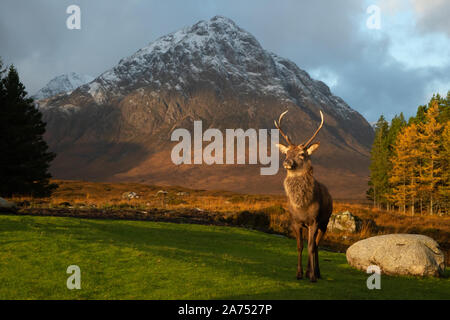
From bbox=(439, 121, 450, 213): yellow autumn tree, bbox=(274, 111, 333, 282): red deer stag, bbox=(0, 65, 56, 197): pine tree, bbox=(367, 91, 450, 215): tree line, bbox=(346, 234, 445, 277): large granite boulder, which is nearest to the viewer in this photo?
bbox=(274, 111, 333, 282): red deer stag

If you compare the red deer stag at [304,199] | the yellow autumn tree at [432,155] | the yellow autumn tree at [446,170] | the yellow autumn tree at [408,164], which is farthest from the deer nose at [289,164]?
the yellow autumn tree at [408,164]

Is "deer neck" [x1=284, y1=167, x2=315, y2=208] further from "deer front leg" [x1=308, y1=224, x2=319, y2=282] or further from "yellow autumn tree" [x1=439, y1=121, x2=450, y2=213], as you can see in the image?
"yellow autumn tree" [x1=439, y1=121, x2=450, y2=213]

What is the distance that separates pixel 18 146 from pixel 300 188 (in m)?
32.8

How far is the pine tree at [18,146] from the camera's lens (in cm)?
3419

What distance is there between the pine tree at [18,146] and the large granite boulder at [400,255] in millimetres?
31364

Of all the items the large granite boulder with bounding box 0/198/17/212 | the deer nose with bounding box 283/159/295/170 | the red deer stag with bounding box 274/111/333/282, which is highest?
the deer nose with bounding box 283/159/295/170

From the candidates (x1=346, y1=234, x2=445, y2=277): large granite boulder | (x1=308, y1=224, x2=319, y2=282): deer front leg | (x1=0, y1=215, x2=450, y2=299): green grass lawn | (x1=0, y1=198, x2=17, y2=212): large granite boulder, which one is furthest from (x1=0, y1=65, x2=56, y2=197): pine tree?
(x1=308, y1=224, x2=319, y2=282): deer front leg

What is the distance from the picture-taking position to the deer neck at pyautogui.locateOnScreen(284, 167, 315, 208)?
9.19 metres

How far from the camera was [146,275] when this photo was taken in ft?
27.8

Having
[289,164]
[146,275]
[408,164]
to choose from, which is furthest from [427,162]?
[146,275]

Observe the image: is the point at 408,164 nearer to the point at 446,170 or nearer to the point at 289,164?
the point at 446,170

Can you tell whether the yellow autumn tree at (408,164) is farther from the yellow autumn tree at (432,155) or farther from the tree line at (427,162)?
the yellow autumn tree at (432,155)

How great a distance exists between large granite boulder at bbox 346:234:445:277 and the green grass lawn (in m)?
0.37

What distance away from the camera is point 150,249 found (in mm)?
11297
